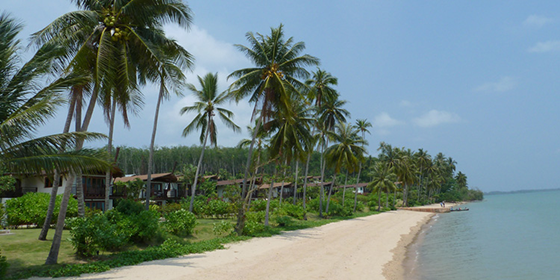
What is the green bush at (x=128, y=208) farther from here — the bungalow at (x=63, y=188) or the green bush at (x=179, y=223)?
the bungalow at (x=63, y=188)

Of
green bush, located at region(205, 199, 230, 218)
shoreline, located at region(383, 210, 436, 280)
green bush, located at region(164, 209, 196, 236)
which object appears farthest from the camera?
green bush, located at region(205, 199, 230, 218)

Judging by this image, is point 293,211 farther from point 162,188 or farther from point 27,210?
point 27,210

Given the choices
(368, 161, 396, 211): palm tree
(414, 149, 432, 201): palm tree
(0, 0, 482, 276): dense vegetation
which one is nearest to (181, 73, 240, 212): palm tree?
(0, 0, 482, 276): dense vegetation

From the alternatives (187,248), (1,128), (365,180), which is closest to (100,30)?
(1,128)

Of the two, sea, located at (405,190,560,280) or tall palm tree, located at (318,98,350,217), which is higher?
tall palm tree, located at (318,98,350,217)

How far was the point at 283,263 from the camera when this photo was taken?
44.2 ft

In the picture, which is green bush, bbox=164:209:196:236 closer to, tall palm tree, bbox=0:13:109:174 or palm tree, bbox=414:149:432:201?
tall palm tree, bbox=0:13:109:174

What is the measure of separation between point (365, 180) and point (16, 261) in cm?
10061

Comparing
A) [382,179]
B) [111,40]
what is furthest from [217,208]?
Answer: [382,179]

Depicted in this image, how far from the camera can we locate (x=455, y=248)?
2109cm

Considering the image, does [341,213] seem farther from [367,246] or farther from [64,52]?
[64,52]

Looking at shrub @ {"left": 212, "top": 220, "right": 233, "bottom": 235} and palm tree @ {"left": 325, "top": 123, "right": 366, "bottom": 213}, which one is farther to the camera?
palm tree @ {"left": 325, "top": 123, "right": 366, "bottom": 213}

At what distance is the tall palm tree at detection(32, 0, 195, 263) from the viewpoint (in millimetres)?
11852

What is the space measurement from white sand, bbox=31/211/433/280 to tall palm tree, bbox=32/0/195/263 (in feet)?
11.9
